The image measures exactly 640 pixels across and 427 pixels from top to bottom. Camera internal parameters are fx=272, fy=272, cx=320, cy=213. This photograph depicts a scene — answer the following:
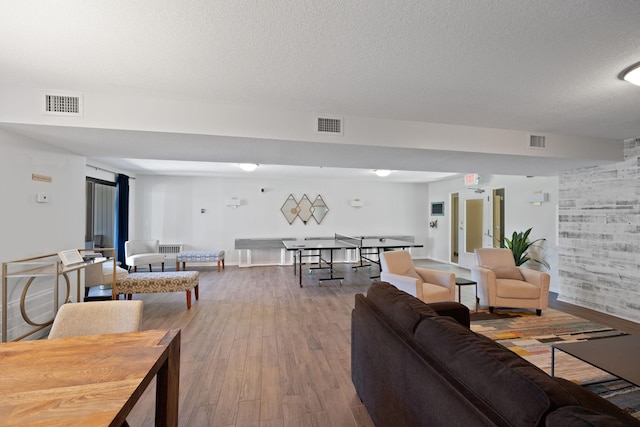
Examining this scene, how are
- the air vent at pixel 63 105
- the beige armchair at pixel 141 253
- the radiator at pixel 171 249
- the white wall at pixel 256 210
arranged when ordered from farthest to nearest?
the white wall at pixel 256 210, the radiator at pixel 171 249, the beige armchair at pixel 141 253, the air vent at pixel 63 105

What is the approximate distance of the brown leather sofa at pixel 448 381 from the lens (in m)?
0.81

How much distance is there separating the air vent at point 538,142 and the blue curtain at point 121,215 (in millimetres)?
7779

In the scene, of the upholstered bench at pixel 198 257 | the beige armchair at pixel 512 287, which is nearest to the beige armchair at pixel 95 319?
the beige armchair at pixel 512 287

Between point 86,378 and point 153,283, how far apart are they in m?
3.21

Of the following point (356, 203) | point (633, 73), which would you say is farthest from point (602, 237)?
point (356, 203)

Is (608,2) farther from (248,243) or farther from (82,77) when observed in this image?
(248,243)

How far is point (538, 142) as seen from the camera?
11.6 ft

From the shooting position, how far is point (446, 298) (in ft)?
11.5

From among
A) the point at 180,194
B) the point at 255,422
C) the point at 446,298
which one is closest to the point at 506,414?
the point at 255,422

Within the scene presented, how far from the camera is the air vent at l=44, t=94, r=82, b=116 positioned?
8.04ft

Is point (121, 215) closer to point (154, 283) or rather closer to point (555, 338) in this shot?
point (154, 283)

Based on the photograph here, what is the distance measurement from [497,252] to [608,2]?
3503 mm

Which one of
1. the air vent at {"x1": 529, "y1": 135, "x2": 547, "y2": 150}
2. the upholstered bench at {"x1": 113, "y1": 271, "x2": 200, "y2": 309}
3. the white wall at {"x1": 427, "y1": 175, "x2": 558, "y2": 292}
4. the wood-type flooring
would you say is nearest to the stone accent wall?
the wood-type flooring

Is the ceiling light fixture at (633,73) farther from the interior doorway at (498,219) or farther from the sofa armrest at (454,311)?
the interior doorway at (498,219)
